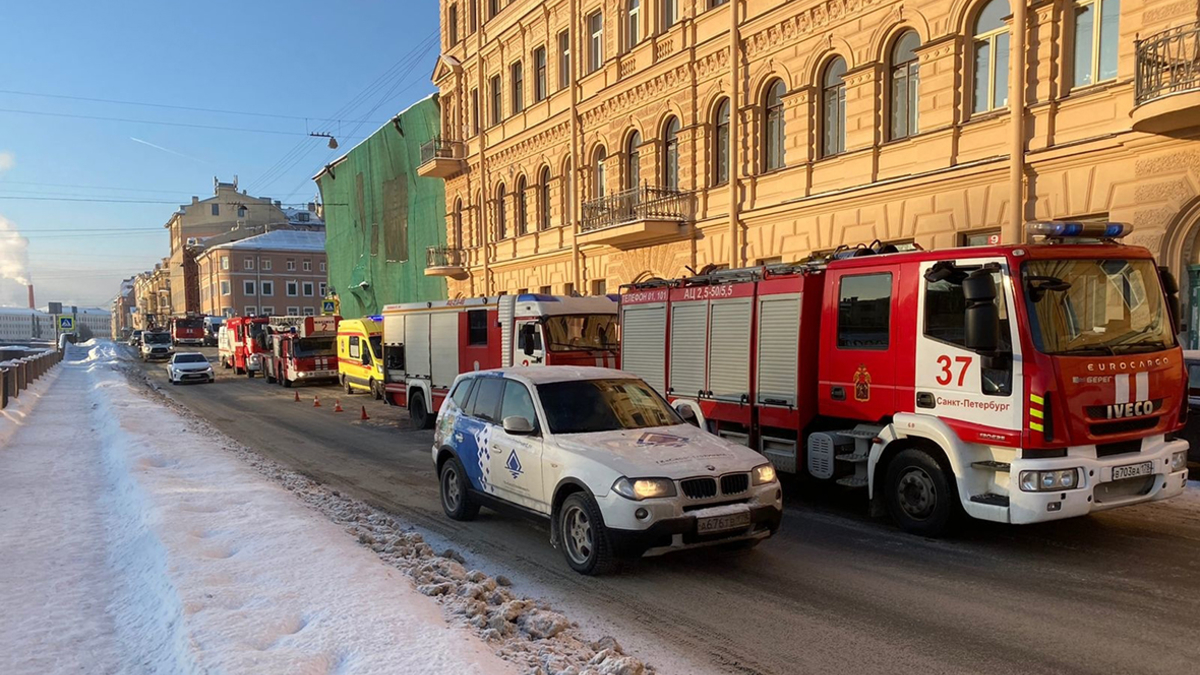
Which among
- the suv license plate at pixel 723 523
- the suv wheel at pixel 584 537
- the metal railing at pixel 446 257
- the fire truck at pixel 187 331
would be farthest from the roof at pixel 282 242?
the suv license plate at pixel 723 523

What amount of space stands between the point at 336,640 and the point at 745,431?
21.4ft

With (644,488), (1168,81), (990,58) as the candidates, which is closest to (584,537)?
(644,488)

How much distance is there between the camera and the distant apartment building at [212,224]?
105 metres

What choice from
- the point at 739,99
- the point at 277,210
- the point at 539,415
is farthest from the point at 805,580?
the point at 277,210

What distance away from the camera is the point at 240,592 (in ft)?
17.1

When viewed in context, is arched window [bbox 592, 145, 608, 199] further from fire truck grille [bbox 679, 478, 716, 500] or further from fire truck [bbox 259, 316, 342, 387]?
fire truck grille [bbox 679, 478, 716, 500]

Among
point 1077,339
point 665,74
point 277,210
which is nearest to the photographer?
point 1077,339

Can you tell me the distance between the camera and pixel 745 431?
32.6 ft

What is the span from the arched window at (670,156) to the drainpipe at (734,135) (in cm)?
276

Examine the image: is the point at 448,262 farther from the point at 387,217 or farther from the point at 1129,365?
the point at 1129,365

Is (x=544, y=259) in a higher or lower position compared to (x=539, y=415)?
higher

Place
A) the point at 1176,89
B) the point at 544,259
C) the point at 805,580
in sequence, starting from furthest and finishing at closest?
1. the point at 544,259
2. the point at 1176,89
3. the point at 805,580

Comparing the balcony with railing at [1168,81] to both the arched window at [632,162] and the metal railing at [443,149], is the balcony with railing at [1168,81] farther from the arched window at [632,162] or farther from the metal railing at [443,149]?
the metal railing at [443,149]

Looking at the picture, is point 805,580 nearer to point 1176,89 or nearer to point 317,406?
point 1176,89
